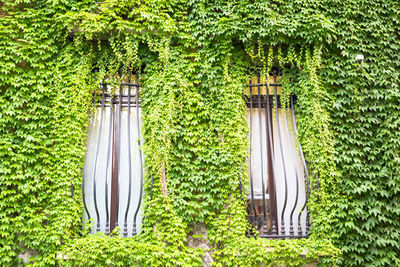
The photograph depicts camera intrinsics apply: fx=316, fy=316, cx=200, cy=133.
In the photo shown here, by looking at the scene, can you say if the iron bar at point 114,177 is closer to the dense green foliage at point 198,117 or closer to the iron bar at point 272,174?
the dense green foliage at point 198,117

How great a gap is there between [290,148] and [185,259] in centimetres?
251

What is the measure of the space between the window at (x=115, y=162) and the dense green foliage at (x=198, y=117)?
238 millimetres

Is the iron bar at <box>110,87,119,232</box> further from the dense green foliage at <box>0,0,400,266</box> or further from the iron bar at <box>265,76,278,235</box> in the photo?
the iron bar at <box>265,76,278,235</box>

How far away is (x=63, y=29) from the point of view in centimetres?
518

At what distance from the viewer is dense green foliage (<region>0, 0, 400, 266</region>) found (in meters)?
4.67

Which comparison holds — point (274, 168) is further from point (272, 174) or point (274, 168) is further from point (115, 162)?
point (115, 162)

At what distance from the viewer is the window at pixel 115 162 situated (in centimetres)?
509

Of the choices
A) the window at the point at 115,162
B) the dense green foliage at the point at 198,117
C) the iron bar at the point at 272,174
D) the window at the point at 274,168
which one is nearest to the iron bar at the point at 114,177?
the window at the point at 115,162

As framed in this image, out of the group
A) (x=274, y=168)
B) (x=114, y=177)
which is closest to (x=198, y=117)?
(x=274, y=168)

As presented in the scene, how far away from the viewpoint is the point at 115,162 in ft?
17.4

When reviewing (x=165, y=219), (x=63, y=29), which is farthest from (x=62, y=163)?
(x=63, y=29)

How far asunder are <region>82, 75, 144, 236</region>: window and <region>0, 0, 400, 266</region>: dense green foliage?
24cm

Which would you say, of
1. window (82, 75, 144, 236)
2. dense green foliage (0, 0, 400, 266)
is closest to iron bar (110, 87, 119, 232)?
window (82, 75, 144, 236)

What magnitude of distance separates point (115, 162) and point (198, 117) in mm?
1586
